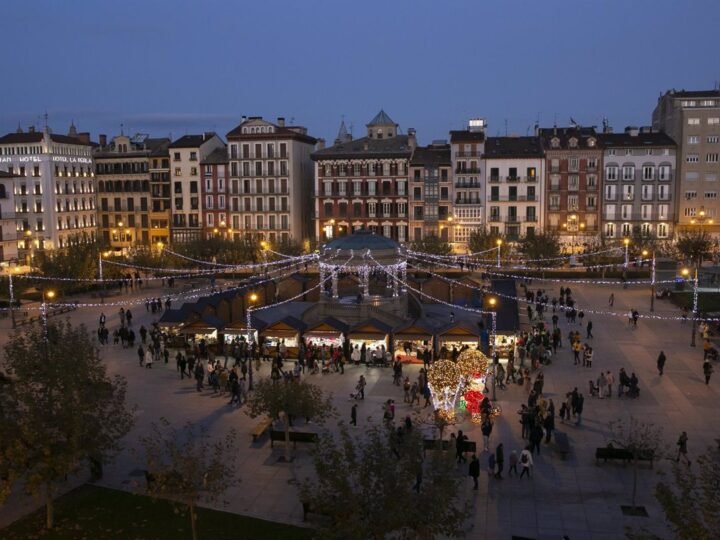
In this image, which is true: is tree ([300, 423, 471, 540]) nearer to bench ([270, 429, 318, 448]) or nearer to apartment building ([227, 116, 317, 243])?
bench ([270, 429, 318, 448])

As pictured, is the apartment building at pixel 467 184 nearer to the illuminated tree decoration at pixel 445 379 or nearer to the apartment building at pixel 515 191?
the apartment building at pixel 515 191

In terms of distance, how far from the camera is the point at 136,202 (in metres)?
81.8

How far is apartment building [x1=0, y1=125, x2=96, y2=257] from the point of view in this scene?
75.9 meters

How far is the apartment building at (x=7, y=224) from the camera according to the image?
65438 millimetres

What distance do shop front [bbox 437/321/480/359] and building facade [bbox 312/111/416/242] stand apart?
40201mm

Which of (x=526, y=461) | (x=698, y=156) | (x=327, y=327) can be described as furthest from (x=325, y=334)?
(x=698, y=156)

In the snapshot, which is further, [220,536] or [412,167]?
[412,167]

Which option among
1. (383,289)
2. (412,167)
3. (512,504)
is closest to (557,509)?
(512,504)

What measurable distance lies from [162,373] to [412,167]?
45.2 meters

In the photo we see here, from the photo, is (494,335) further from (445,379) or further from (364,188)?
(364,188)

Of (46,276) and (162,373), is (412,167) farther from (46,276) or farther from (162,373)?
(162,373)

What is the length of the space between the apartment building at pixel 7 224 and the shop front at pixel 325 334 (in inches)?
1587

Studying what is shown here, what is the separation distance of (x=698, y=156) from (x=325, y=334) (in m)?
50.3

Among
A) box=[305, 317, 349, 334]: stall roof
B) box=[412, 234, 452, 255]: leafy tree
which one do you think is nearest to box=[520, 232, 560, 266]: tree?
box=[412, 234, 452, 255]: leafy tree
